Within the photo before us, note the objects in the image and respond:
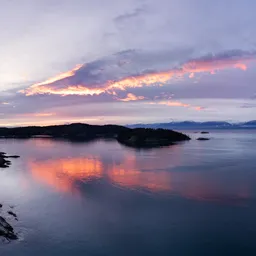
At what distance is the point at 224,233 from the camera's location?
20.5m

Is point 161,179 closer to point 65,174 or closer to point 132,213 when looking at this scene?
point 65,174

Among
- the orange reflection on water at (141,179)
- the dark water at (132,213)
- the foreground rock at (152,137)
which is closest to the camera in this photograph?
the dark water at (132,213)

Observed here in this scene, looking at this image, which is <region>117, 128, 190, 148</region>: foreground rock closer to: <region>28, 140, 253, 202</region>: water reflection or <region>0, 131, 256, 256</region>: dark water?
<region>28, 140, 253, 202</region>: water reflection

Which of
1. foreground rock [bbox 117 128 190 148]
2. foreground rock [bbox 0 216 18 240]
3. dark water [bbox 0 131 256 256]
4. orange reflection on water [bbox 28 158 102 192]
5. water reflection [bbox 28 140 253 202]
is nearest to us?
dark water [bbox 0 131 256 256]

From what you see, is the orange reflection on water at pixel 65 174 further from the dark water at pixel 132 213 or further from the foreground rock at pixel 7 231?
the foreground rock at pixel 7 231

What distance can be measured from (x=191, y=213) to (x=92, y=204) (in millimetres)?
9267

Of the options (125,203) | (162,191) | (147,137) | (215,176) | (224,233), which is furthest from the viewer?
(147,137)

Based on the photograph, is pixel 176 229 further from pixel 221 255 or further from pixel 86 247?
pixel 86 247

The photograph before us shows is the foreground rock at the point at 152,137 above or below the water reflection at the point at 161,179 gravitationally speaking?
above

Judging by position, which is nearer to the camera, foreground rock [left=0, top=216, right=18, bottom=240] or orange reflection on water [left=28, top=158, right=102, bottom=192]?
foreground rock [left=0, top=216, right=18, bottom=240]

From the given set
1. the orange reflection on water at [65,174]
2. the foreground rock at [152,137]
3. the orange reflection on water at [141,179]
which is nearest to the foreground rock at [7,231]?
the orange reflection on water at [65,174]

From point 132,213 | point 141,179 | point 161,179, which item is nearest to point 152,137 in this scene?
point 161,179

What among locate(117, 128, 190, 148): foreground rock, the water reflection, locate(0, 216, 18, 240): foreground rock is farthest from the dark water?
locate(117, 128, 190, 148): foreground rock

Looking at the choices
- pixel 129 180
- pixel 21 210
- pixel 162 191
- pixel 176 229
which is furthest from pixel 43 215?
pixel 129 180
